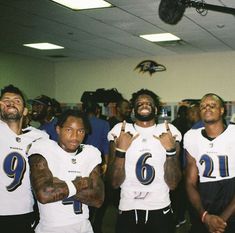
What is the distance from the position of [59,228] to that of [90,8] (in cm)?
A: 353

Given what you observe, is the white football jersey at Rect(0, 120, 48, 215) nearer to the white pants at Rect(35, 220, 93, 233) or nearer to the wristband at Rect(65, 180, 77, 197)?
the white pants at Rect(35, 220, 93, 233)

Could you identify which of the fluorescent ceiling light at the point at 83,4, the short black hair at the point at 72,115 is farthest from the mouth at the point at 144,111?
the fluorescent ceiling light at the point at 83,4

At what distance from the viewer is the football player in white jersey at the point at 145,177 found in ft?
9.23

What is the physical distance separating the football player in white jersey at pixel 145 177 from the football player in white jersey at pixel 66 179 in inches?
Result: 18.0

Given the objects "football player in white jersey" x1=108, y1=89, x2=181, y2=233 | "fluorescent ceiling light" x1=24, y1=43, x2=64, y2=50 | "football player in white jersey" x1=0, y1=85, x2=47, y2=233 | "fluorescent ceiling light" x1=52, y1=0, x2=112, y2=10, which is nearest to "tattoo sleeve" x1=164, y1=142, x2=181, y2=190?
"football player in white jersey" x1=108, y1=89, x2=181, y2=233

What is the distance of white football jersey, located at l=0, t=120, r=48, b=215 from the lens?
97.7 inches

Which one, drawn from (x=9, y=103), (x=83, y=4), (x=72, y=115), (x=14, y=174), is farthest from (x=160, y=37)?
(x=14, y=174)

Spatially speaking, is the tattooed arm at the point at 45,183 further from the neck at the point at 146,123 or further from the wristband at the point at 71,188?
the neck at the point at 146,123

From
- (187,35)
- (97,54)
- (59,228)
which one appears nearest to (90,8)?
(187,35)

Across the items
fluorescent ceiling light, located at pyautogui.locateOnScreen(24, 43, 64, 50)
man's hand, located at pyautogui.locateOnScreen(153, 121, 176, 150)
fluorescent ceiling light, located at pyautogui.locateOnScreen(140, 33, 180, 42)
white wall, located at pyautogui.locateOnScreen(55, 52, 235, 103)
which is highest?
fluorescent ceiling light, located at pyautogui.locateOnScreen(24, 43, 64, 50)

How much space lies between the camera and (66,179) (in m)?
2.28

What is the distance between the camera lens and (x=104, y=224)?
5.25 meters

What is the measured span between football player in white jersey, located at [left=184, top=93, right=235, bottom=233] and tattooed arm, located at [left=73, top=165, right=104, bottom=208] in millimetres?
937

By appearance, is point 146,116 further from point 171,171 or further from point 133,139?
point 171,171
